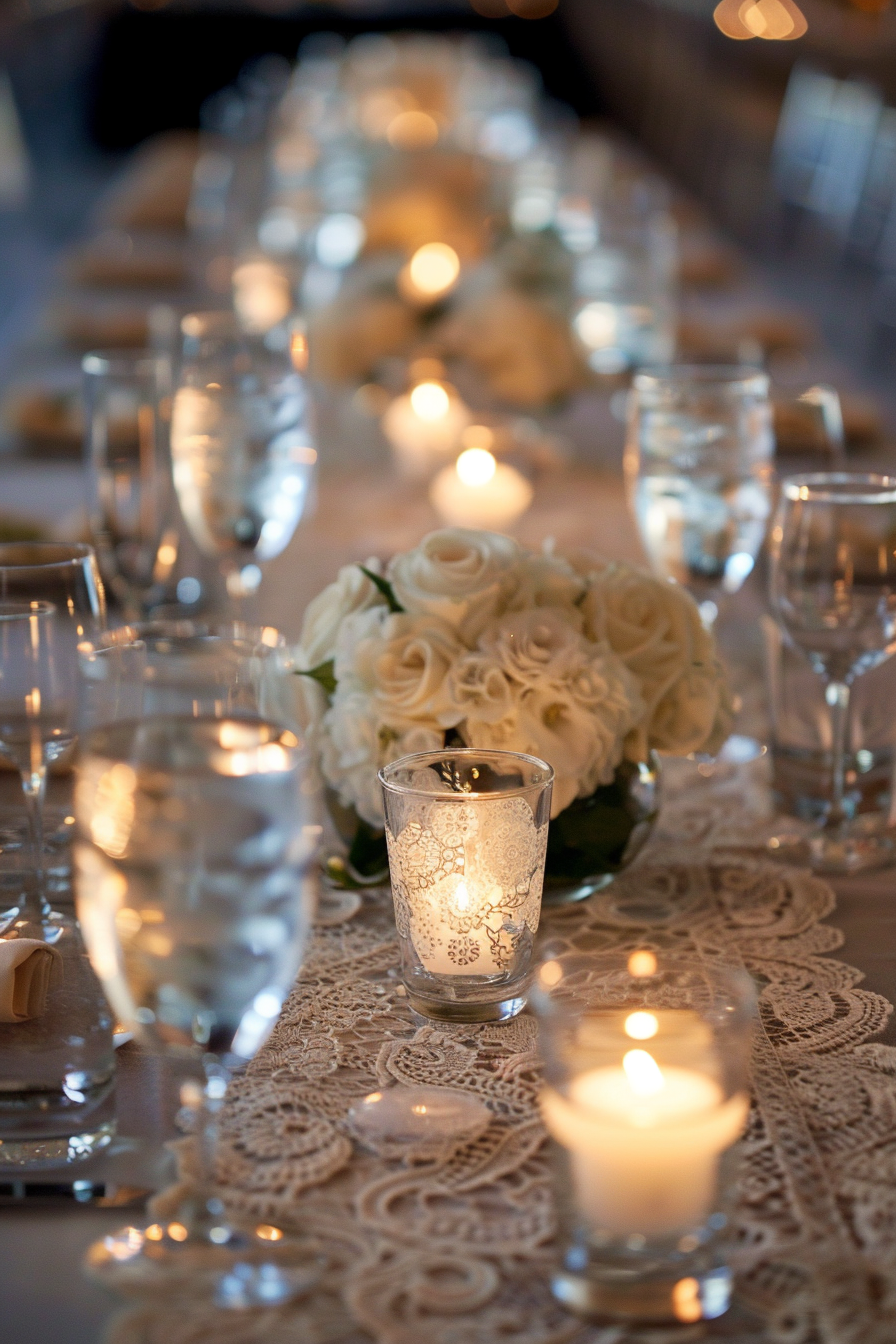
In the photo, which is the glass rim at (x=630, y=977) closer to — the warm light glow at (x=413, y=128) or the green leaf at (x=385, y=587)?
the green leaf at (x=385, y=587)

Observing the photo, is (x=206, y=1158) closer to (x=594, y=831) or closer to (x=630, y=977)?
(x=630, y=977)

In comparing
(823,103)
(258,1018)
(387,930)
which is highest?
(823,103)

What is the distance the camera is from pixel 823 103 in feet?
17.8

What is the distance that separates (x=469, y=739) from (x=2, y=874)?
0.94ft

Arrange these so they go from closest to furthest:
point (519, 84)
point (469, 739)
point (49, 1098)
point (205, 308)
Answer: point (49, 1098) → point (469, 739) → point (205, 308) → point (519, 84)

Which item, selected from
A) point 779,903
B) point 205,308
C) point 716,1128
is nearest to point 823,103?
point 205,308

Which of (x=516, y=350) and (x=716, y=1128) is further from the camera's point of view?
(x=516, y=350)

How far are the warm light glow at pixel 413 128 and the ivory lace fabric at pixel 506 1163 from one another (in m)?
4.99

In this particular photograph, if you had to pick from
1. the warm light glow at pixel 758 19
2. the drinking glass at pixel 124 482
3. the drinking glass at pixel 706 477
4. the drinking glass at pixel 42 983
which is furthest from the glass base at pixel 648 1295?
the warm light glow at pixel 758 19

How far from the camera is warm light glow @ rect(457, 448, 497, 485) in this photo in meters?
1.71

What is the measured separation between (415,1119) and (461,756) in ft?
0.60

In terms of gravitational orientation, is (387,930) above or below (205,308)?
below

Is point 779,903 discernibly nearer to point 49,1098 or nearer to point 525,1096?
point 525,1096

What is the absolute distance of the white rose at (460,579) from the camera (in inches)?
32.8
